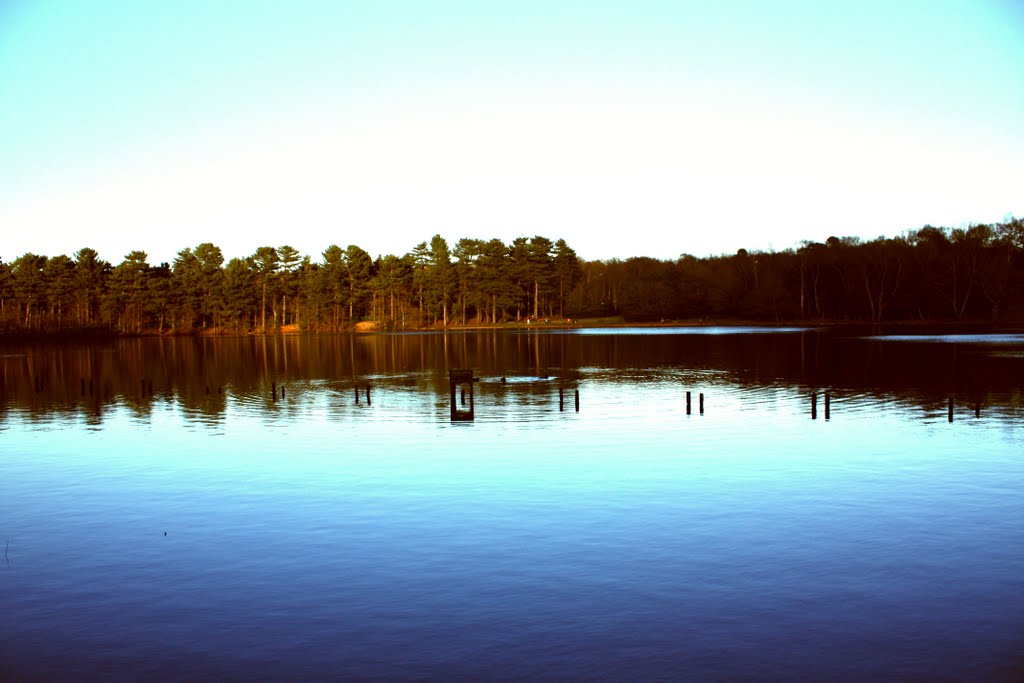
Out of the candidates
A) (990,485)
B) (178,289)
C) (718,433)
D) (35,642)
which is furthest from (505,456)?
(178,289)

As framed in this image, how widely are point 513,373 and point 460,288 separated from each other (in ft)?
384

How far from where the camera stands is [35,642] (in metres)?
14.6

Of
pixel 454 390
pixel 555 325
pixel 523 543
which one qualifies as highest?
pixel 555 325

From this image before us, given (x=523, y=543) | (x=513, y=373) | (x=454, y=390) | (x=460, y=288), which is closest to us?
(x=523, y=543)

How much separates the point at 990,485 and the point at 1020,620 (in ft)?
40.6

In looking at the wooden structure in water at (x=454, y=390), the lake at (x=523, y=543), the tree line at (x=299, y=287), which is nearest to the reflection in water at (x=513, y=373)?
the wooden structure in water at (x=454, y=390)

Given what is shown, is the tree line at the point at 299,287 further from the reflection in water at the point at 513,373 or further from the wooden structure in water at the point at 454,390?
the wooden structure in water at the point at 454,390

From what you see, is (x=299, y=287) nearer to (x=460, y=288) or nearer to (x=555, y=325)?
(x=460, y=288)

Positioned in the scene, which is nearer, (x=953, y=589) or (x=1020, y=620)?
(x=1020, y=620)

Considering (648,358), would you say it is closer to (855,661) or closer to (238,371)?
(238,371)

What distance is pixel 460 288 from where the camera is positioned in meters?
184

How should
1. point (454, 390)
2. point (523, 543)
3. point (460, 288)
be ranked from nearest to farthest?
point (523, 543) < point (454, 390) < point (460, 288)

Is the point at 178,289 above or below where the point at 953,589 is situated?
above

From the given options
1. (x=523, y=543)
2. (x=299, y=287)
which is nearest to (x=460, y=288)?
(x=299, y=287)
